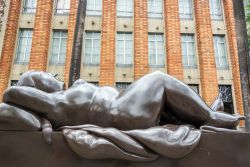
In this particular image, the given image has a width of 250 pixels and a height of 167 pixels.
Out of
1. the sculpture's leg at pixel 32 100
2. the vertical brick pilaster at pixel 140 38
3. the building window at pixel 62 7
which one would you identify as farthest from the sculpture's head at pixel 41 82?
the building window at pixel 62 7

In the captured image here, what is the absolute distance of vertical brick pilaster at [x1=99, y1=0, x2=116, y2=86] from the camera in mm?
16562

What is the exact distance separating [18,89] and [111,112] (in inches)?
31.5

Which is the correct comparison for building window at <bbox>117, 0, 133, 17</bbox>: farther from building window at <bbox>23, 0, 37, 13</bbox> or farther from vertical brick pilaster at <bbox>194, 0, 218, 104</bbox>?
building window at <bbox>23, 0, 37, 13</bbox>

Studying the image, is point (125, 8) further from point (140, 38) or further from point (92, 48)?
point (92, 48)

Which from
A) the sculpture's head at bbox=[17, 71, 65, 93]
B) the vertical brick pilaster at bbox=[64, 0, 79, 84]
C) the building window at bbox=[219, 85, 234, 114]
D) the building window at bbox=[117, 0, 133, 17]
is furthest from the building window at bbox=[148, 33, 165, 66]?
the sculpture's head at bbox=[17, 71, 65, 93]

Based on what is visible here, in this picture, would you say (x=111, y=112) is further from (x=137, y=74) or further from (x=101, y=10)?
(x=101, y=10)

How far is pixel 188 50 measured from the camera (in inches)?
710

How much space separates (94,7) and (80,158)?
17077 mm

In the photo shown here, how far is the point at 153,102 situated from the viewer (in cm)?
258

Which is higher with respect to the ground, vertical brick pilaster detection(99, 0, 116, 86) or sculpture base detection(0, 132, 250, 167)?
vertical brick pilaster detection(99, 0, 116, 86)

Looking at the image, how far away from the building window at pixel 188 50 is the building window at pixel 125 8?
11.7ft

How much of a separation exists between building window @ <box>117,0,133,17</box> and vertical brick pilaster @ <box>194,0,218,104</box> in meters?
4.02

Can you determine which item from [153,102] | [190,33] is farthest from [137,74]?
[153,102]

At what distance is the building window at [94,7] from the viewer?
60.3 ft
